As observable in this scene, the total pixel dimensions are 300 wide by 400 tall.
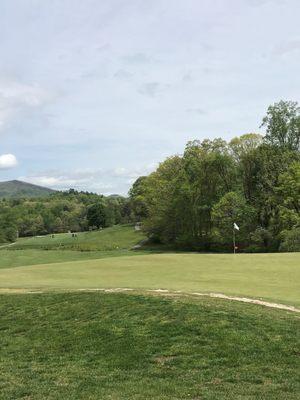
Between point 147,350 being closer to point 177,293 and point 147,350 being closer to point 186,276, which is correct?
point 177,293

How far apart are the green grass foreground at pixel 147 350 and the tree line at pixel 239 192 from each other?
128ft

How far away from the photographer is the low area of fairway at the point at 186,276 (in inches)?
694

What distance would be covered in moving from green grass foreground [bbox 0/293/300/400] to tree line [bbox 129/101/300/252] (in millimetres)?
39025

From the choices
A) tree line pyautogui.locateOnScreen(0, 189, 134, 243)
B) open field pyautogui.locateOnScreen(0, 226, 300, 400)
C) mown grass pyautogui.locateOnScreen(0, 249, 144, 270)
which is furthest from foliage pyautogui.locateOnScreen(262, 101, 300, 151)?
tree line pyautogui.locateOnScreen(0, 189, 134, 243)

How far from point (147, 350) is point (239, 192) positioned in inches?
2113

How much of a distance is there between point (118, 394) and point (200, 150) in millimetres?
63063

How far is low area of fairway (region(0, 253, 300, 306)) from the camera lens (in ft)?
57.8

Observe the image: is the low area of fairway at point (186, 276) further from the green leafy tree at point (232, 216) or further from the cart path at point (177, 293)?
the green leafy tree at point (232, 216)

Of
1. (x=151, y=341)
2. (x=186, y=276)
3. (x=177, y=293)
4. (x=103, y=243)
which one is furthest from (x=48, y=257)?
(x=151, y=341)

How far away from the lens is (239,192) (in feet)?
207

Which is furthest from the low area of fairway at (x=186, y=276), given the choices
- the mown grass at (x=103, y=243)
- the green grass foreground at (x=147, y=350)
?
the mown grass at (x=103, y=243)

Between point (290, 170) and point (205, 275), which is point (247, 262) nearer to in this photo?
point (205, 275)

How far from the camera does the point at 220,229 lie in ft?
201

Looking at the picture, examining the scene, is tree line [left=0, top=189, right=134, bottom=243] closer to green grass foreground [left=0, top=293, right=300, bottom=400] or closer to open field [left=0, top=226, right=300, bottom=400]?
open field [left=0, top=226, right=300, bottom=400]
